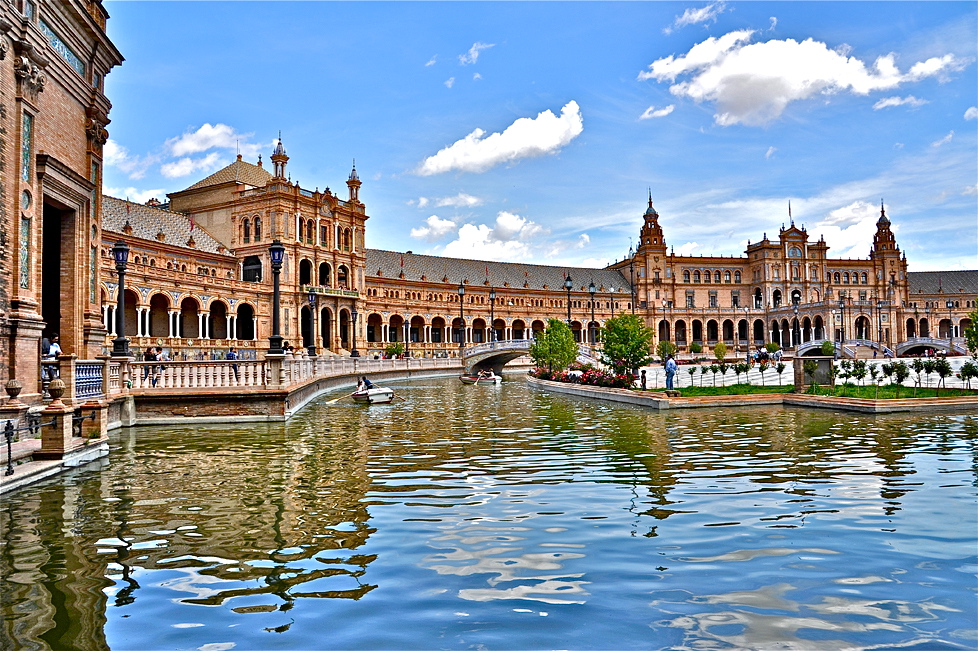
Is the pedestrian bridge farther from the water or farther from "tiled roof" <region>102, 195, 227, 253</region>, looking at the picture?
the water

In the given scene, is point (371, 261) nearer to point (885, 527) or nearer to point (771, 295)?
point (771, 295)

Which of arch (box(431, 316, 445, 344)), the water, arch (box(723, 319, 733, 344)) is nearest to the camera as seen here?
the water

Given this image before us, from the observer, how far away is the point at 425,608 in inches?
239

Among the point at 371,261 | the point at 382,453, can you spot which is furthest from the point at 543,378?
the point at 371,261

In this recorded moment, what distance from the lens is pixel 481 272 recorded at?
10531cm

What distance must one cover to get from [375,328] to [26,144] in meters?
71.8

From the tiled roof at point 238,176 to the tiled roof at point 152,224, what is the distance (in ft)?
15.9

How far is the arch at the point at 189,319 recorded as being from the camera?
58531 millimetres

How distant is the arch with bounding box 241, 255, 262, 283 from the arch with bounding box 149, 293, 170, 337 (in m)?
12.4

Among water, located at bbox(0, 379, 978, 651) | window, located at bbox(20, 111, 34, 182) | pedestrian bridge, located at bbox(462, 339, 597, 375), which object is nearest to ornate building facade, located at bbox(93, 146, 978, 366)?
pedestrian bridge, located at bbox(462, 339, 597, 375)

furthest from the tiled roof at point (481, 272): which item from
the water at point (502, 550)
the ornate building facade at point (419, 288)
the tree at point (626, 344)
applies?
the water at point (502, 550)

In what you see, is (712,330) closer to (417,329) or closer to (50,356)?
(417,329)

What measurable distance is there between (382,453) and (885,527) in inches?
373

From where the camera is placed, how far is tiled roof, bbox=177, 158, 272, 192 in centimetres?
7306
